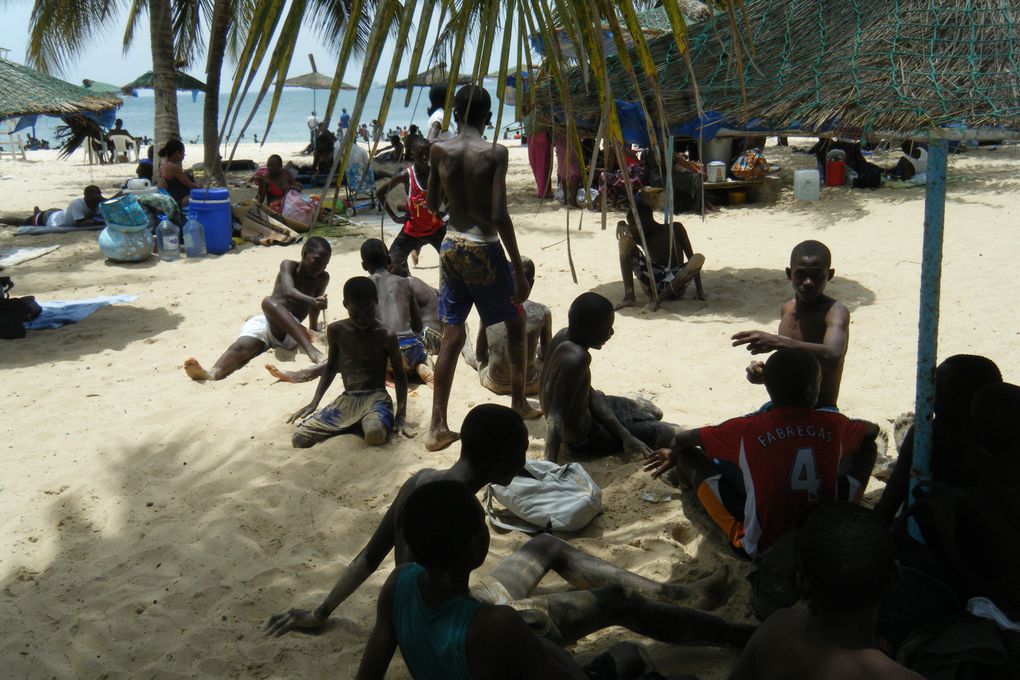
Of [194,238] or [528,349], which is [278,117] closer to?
[194,238]

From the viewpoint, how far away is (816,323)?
165 inches

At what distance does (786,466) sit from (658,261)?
15.4ft

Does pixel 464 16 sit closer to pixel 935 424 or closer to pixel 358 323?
pixel 935 424

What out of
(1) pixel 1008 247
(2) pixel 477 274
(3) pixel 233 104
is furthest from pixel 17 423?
(1) pixel 1008 247

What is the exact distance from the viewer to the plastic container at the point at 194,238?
9.77 m

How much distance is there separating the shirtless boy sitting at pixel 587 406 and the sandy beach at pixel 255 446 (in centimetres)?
13

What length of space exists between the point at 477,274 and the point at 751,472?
6.24 feet

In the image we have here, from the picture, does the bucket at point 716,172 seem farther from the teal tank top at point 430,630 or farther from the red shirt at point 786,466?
the teal tank top at point 430,630

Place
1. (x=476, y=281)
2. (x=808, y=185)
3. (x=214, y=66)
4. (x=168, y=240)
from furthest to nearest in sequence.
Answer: (x=214, y=66) → (x=808, y=185) → (x=168, y=240) → (x=476, y=281)

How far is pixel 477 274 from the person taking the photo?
4543mm

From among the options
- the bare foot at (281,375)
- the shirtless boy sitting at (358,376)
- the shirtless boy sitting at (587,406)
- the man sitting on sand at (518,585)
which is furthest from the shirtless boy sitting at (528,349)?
the man sitting on sand at (518,585)

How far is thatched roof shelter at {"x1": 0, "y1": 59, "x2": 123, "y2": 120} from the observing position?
21.8 feet

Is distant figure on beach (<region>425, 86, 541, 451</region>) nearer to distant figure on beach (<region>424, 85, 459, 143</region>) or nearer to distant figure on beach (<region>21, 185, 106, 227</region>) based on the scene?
distant figure on beach (<region>424, 85, 459, 143</region>)

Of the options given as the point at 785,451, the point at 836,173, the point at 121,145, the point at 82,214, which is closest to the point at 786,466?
the point at 785,451
